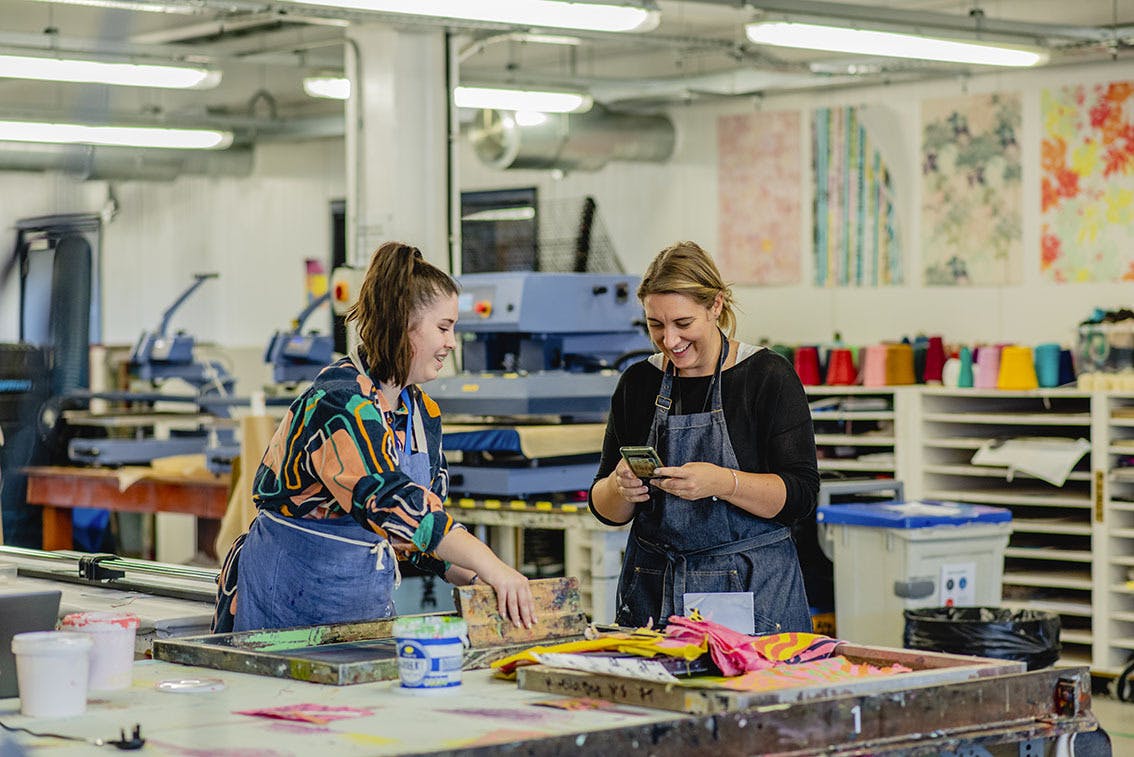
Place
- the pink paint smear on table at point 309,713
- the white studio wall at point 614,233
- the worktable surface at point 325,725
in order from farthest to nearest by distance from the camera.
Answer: the white studio wall at point 614,233 < the pink paint smear on table at point 309,713 < the worktable surface at point 325,725

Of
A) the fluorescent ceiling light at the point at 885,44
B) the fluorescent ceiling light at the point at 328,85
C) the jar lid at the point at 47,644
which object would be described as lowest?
the jar lid at the point at 47,644

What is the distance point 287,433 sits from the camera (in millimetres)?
2803

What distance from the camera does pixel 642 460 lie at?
10.1 feet

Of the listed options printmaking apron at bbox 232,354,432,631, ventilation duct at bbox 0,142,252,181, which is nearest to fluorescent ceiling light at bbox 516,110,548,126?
ventilation duct at bbox 0,142,252,181

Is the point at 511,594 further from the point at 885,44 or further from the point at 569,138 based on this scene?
the point at 569,138

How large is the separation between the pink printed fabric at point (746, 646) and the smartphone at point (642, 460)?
21.7 inches

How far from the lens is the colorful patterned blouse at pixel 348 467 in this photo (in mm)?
2648

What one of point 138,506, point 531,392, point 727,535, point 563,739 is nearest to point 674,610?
point 727,535

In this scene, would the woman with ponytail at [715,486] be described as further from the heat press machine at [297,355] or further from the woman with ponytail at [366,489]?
the heat press machine at [297,355]

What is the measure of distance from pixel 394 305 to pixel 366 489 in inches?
13.5

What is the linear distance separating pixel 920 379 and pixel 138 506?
3.85 meters

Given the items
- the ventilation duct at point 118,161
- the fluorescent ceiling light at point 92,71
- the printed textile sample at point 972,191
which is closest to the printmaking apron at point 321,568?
the fluorescent ceiling light at point 92,71

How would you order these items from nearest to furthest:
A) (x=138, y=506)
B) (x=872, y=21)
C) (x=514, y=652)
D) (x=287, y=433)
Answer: (x=514, y=652), (x=287, y=433), (x=872, y=21), (x=138, y=506)

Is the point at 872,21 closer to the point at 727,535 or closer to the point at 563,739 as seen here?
the point at 727,535
